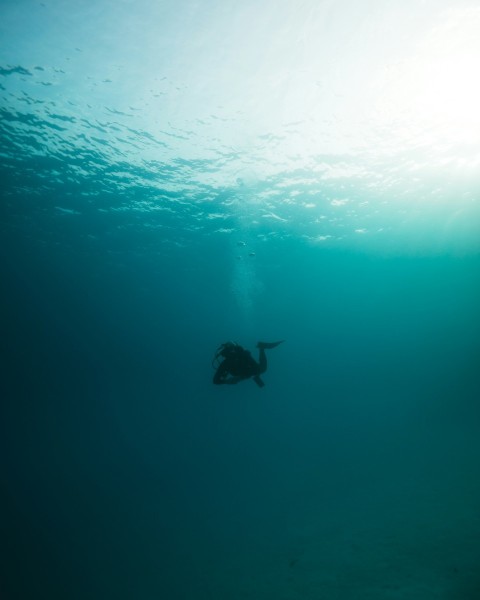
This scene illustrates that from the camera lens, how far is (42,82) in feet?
39.4

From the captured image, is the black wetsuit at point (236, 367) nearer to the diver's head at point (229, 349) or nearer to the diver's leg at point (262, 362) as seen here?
the diver's head at point (229, 349)

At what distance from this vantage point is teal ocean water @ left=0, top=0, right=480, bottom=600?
34.3ft

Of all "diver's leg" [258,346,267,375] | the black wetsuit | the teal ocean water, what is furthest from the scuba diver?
the teal ocean water

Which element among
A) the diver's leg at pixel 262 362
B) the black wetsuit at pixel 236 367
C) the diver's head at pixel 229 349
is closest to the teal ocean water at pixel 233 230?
the diver's leg at pixel 262 362

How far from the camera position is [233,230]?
23.2m

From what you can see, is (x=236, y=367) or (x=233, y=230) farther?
(x=233, y=230)

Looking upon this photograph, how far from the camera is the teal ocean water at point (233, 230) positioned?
1045 cm

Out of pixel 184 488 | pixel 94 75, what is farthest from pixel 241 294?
pixel 94 75

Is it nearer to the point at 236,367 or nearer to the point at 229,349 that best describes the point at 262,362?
the point at 236,367

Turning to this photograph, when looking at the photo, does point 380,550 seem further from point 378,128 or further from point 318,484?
point 378,128

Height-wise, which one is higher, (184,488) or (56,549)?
(56,549)

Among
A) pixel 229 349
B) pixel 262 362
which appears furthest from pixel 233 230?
Answer: pixel 229 349

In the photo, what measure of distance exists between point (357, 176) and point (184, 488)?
86.8ft

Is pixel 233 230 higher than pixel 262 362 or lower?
higher
